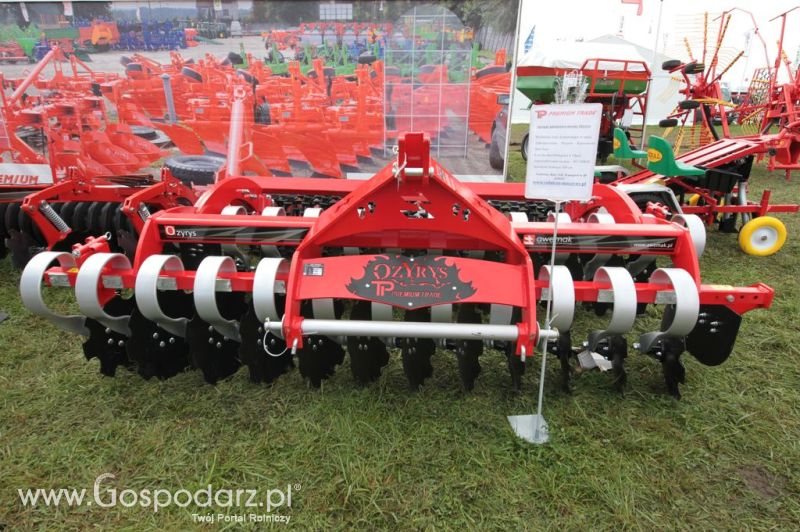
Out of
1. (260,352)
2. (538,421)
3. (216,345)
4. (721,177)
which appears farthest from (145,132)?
(721,177)

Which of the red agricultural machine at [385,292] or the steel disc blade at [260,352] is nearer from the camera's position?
the red agricultural machine at [385,292]

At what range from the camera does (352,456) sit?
2307 millimetres

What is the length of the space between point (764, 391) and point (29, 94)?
892cm

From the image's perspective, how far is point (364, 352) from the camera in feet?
8.71

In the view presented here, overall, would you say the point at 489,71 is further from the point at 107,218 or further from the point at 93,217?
the point at 93,217

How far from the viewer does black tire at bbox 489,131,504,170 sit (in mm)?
6623

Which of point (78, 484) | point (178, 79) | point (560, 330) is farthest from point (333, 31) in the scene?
point (78, 484)

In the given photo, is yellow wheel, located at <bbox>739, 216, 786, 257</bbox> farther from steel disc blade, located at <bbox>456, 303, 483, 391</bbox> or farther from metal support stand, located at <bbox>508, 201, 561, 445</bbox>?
steel disc blade, located at <bbox>456, 303, 483, 391</bbox>

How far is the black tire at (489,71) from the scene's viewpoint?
613 cm

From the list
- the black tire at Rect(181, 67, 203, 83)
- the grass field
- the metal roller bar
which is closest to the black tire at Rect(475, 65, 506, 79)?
the black tire at Rect(181, 67, 203, 83)
